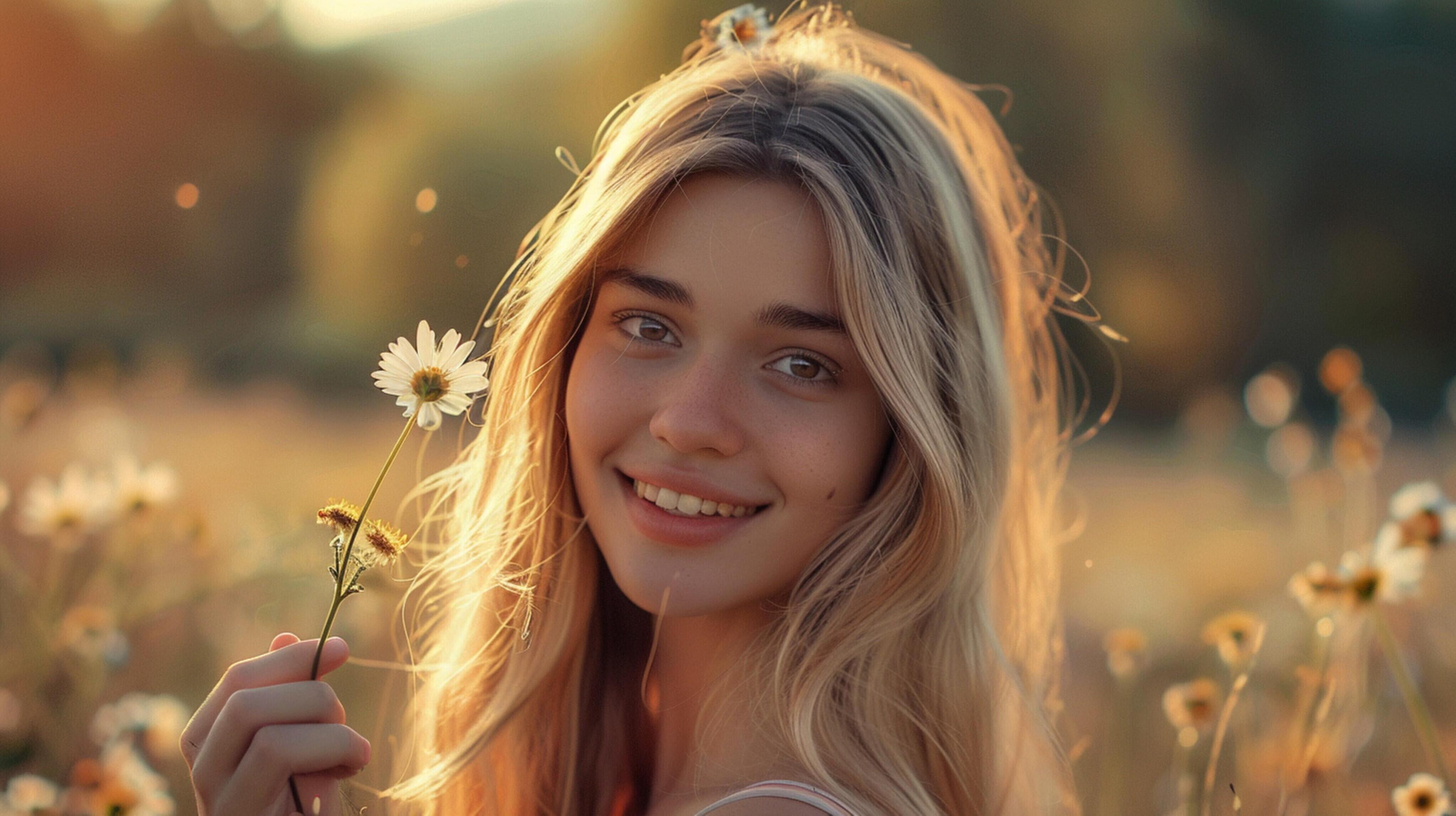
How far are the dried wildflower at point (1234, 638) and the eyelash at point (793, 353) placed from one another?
2.37 ft

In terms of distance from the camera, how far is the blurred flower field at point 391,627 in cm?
162

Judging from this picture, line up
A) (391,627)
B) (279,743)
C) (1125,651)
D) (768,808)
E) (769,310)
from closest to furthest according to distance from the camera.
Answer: (279,743), (768,808), (769,310), (1125,651), (391,627)

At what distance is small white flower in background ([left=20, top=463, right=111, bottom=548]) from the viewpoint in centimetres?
205

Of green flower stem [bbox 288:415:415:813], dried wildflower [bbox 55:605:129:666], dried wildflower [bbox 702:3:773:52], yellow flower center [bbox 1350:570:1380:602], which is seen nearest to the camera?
green flower stem [bbox 288:415:415:813]

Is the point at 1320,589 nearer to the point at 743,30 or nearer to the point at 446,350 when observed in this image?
the point at 743,30

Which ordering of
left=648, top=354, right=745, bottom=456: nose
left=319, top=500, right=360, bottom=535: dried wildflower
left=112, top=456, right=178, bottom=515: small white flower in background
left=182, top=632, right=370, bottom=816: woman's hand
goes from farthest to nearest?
left=112, top=456, right=178, bottom=515: small white flower in background
left=648, top=354, right=745, bottom=456: nose
left=182, top=632, right=370, bottom=816: woman's hand
left=319, top=500, right=360, bottom=535: dried wildflower

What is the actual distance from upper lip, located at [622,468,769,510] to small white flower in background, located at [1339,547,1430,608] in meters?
0.88

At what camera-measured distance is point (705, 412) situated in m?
1.32

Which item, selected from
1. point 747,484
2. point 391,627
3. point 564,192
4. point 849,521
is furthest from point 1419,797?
point 564,192

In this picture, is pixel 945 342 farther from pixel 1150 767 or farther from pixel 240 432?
pixel 240 432

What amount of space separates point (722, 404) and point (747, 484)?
108 millimetres

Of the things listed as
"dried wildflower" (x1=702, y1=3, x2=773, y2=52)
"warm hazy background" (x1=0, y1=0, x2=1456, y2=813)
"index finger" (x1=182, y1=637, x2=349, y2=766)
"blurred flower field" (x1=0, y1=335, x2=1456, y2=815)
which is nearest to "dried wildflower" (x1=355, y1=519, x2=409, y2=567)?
"index finger" (x1=182, y1=637, x2=349, y2=766)

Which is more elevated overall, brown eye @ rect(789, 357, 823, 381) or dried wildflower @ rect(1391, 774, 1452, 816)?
brown eye @ rect(789, 357, 823, 381)

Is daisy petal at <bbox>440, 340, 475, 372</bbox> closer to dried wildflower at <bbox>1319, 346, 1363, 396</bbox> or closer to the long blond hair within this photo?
the long blond hair
